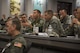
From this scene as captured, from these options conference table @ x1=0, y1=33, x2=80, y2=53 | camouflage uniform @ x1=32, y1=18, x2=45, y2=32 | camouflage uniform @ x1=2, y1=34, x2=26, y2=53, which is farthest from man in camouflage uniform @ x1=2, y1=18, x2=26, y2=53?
camouflage uniform @ x1=32, y1=18, x2=45, y2=32

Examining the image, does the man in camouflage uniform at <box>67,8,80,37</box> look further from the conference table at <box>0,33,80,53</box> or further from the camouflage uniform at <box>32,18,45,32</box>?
the camouflage uniform at <box>32,18,45,32</box>

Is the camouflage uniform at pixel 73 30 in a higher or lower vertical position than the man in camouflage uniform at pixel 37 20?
lower

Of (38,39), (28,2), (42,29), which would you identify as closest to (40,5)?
(28,2)

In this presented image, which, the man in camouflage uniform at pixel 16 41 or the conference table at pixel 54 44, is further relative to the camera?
the conference table at pixel 54 44

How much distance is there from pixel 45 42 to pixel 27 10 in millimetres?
8405

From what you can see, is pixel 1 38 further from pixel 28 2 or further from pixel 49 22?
pixel 28 2

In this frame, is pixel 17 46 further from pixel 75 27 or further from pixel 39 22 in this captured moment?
pixel 39 22

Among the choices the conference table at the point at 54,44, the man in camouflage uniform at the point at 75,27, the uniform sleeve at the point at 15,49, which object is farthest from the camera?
the man in camouflage uniform at the point at 75,27

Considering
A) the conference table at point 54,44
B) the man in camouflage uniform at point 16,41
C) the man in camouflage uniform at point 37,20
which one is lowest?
the conference table at point 54,44

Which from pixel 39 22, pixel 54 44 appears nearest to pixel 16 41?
pixel 54 44

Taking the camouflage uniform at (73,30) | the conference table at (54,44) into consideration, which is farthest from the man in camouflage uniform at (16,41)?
the camouflage uniform at (73,30)

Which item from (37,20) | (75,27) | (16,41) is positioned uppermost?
(37,20)

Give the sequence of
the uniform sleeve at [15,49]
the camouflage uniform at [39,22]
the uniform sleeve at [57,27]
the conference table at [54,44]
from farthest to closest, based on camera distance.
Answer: the camouflage uniform at [39,22], the uniform sleeve at [57,27], the conference table at [54,44], the uniform sleeve at [15,49]

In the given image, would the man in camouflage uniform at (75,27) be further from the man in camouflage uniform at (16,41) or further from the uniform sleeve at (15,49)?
the uniform sleeve at (15,49)
